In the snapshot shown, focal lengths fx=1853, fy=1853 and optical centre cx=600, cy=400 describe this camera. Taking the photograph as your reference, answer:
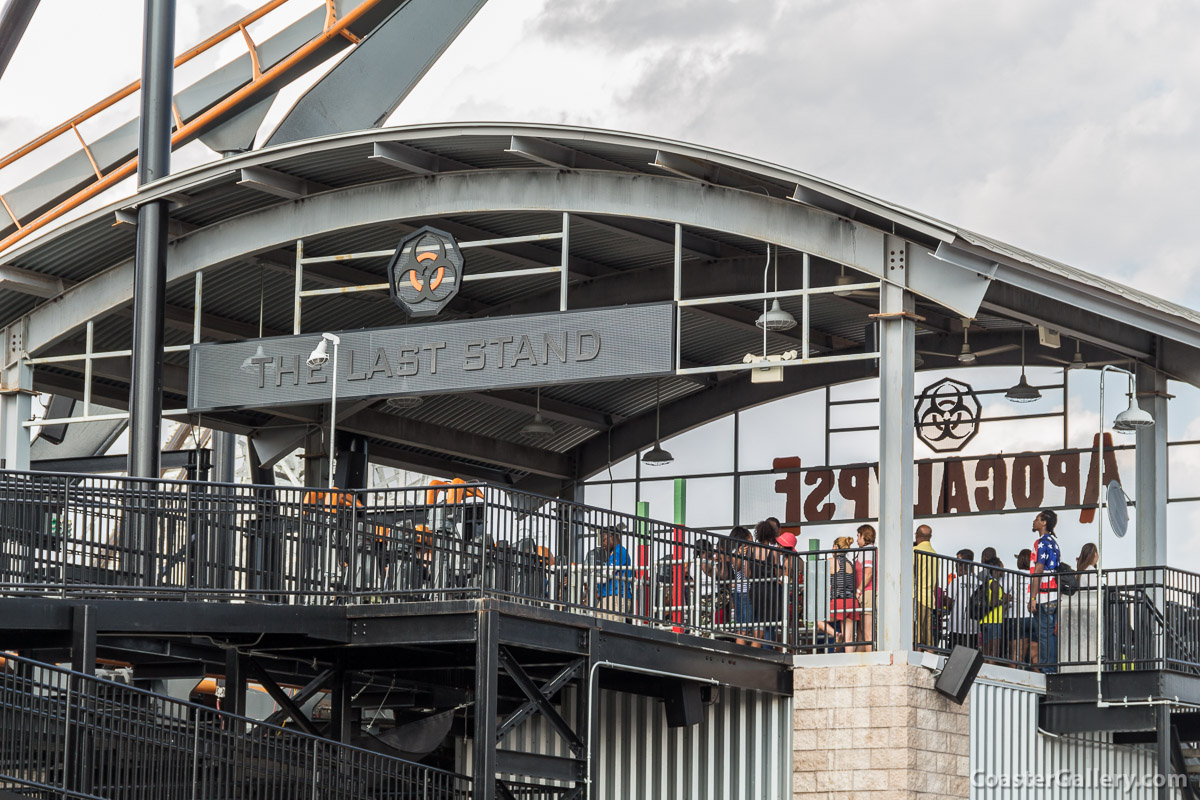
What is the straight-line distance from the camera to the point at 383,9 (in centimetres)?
3291

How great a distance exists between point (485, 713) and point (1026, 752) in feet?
23.5

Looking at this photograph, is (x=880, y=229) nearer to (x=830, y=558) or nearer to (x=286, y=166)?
(x=830, y=558)

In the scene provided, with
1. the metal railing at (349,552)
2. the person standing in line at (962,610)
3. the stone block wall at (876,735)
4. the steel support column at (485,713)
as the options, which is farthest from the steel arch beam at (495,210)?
the steel support column at (485,713)

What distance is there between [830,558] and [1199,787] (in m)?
5.64

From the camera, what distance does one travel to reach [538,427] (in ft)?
94.0

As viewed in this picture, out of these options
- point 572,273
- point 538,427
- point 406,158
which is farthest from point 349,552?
point 538,427

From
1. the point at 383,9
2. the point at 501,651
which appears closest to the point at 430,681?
the point at 501,651

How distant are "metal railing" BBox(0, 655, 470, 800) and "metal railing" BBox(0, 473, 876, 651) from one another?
1355 millimetres

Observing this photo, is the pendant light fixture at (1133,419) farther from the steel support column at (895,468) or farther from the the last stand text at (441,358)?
the the last stand text at (441,358)

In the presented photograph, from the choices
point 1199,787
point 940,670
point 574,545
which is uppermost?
point 574,545

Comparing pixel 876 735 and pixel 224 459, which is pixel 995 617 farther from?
pixel 224 459

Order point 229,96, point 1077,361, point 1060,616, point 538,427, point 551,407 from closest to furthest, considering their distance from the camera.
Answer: point 1060,616
point 1077,361
point 538,427
point 551,407
point 229,96

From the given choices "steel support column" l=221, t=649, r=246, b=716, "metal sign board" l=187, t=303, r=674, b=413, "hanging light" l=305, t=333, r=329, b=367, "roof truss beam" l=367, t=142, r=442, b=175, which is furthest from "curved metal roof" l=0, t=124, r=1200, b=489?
"steel support column" l=221, t=649, r=246, b=716

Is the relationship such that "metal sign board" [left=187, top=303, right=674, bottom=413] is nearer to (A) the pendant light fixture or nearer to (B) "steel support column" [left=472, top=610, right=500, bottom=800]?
(B) "steel support column" [left=472, top=610, right=500, bottom=800]
